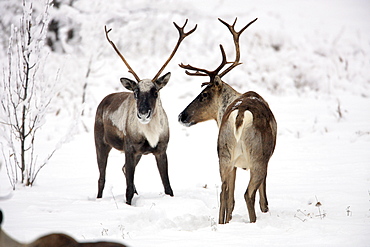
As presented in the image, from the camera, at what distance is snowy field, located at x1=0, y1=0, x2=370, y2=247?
528cm

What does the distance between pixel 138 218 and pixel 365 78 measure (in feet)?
46.0

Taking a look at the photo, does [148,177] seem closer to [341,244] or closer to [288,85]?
[341,244]

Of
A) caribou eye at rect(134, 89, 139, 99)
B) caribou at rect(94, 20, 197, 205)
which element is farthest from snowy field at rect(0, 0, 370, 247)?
caribou eye at rect(134, 89, 139, 99)

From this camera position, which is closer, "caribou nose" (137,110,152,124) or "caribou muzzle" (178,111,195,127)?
"caribou nose" (137,110,152,124)

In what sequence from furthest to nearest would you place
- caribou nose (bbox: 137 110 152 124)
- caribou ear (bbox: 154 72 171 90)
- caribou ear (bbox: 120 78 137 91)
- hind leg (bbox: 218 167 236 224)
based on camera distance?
caribou ear (bbox: 154 72 171 90) < caribou ear (bbox: 120 78 137 91) < caribou nose (bbox: 137 110 152 124) < hind leg (bbox: 218 167 236 224)

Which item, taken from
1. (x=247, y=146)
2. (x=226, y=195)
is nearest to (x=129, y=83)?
(x=226, y=195)

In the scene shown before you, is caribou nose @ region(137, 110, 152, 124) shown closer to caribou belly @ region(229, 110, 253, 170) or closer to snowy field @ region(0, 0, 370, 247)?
snowy field @ region(0, 0, 370, 247)

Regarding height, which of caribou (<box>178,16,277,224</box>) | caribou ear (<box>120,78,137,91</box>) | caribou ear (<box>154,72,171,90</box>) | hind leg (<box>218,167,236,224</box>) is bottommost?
hind leg (<box>218,167,236,224</box>)

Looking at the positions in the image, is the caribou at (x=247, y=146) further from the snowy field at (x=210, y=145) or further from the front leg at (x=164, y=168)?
the front leg at (x=164, y=168)

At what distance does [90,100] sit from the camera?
1636cm

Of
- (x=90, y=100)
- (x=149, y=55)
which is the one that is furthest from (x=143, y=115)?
(x=149, y=55)


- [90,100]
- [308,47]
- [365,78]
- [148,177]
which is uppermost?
[308,47]

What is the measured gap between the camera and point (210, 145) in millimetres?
12180

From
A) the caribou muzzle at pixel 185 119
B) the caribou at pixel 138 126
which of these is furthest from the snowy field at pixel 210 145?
the caribou muzzle at pixel 185 119
